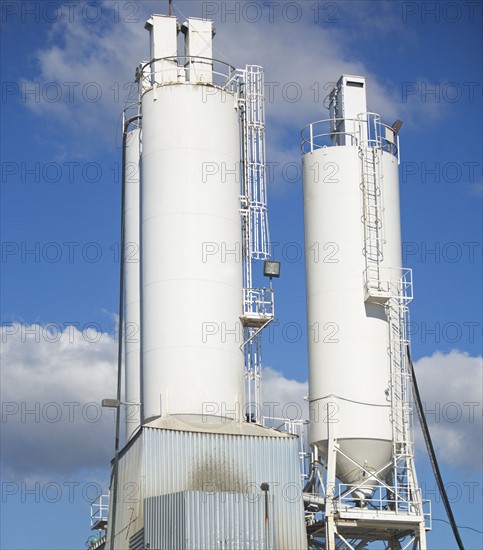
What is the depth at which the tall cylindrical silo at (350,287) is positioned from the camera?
49375 millimetres

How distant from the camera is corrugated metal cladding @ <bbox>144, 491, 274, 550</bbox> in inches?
1629

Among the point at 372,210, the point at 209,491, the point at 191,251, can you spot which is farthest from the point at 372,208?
the point at 209,491

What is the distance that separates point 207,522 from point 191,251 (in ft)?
36.7

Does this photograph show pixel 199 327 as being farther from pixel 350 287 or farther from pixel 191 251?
pixel 350 287

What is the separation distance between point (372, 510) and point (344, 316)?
7.83 metres

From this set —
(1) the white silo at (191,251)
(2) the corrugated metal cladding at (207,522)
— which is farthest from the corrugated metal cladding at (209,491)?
(1) the white silo at (191,251)

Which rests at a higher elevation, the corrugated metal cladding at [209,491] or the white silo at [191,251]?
the white silo at [191,251]

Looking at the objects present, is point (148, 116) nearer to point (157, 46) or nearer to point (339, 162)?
point (157, 46)

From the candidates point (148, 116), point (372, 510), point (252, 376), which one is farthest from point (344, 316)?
point (148, 116)

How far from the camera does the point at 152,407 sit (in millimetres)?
47250

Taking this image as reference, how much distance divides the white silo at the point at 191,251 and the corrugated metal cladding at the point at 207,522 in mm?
4968

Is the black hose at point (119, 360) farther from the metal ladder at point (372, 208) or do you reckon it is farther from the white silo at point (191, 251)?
the metal ladder at point (372, 208)

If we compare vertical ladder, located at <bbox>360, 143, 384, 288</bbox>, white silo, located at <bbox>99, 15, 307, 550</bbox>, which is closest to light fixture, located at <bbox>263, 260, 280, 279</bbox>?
white silo, located at <bbox>99, 15, 307, 550</bbox>

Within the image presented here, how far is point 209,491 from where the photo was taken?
43.6 metres
